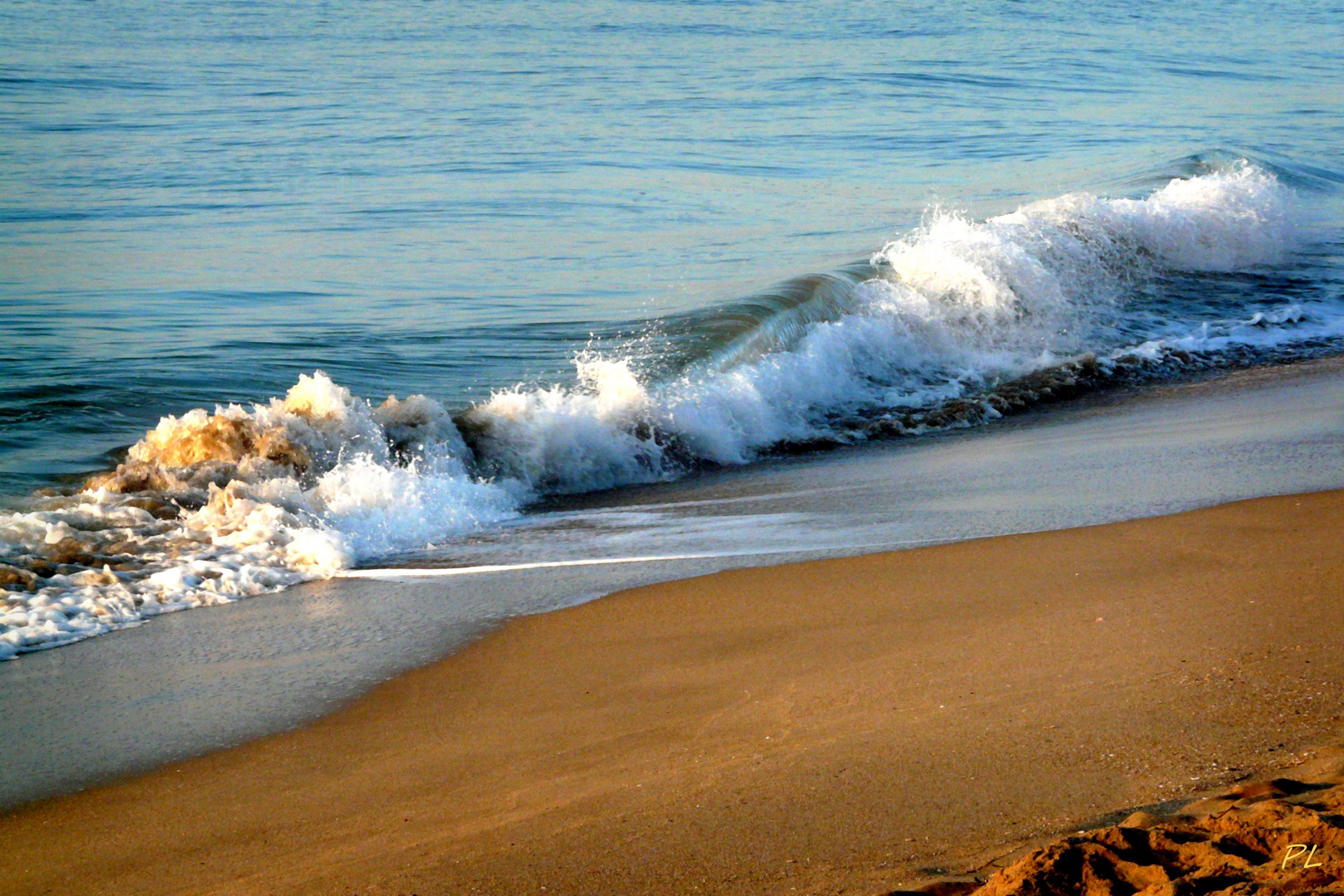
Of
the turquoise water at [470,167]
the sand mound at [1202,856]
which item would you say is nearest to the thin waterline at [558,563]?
the sand mound at [1202,856]

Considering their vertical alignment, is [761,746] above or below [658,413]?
below

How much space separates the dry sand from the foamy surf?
1856mm

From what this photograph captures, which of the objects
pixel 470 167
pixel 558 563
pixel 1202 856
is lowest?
pixel 1202 856

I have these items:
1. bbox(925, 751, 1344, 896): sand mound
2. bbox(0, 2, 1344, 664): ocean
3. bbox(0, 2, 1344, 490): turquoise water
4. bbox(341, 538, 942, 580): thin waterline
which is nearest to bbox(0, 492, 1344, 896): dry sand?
bbox(925, 751, 1344, 896): sand mound

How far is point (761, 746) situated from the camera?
138 inches

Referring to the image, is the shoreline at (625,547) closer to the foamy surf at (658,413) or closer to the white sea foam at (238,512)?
the white sea foam at (238,512)

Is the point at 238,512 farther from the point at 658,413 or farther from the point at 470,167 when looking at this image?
the point at 470,167

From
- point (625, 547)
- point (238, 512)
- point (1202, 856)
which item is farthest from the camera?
point (238, 512)

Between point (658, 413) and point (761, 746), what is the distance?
5281mm

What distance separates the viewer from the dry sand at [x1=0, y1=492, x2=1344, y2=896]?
2980 millimetres

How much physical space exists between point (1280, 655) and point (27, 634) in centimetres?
438

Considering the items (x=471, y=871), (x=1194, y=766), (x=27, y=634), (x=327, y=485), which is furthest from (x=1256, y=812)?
(x=327, y=485)

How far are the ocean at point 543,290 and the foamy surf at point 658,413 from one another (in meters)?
0.03

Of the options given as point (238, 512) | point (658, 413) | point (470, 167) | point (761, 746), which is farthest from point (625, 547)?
point (470, 167)
